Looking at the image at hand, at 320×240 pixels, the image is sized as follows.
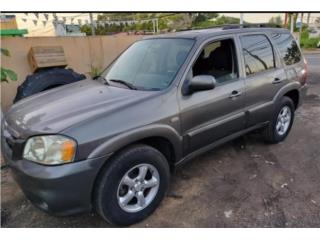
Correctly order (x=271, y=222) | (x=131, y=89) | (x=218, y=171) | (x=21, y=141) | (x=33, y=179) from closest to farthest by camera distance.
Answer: (x=33, y=179), (x=21, y=141), (x=271, y=222), (x=131, y=89), (x=218, y=171)

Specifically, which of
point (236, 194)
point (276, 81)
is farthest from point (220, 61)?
point (236, 194)

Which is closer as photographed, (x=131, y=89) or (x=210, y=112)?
(x=131, y=89)

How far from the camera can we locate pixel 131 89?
114 inches

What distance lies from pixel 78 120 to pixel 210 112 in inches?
57.9

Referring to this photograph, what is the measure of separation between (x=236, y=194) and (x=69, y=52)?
17.1 ft

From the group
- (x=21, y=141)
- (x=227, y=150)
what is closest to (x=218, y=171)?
(x=227, y=150)

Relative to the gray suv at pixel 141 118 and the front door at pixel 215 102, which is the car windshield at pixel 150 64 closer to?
the gray suv at pixel 141 118

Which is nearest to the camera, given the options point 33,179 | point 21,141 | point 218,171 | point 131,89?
point 33,179

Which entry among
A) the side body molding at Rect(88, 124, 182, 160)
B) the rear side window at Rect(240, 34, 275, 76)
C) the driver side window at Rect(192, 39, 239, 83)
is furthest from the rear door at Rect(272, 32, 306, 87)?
the side body molding at Rect(88, 124, 182, 160)

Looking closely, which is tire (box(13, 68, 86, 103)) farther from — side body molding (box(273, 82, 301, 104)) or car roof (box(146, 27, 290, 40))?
side body molding (box(273, 82, 301, 104))

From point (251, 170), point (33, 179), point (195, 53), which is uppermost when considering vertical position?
point (195, 53)

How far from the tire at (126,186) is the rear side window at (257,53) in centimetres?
177

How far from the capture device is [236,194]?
309 centimetres

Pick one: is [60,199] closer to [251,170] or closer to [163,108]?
[163,108]
